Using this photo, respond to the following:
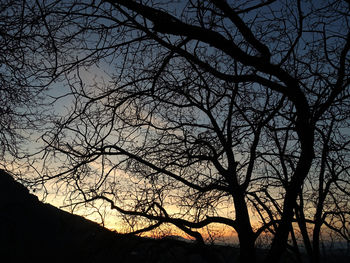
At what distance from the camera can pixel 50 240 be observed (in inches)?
1404

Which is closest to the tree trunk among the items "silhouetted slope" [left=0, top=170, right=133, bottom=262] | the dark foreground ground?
the dark foreground ground

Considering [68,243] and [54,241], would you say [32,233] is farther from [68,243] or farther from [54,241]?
[68,243]

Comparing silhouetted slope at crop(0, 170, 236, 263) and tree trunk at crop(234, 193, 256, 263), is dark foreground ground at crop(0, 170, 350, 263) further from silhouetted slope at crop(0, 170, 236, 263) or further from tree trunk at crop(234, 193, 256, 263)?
tree trunk at crop(234, 193, 256, 263)

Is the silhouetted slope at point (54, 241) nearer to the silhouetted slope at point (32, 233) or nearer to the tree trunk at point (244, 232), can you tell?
the silhouetted slope at point (32, 233)

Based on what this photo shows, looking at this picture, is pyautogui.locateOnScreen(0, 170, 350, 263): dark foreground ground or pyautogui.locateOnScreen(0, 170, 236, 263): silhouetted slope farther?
pyautogui.locateOnScreen(0, 170, 236, 263): silhouetted slope

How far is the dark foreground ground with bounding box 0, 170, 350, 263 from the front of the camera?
21.2 ft

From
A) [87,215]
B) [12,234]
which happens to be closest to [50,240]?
[12,234]

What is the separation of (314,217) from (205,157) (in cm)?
315

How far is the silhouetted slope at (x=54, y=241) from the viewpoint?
6555 mm

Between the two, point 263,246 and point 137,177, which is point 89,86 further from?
point 263,246

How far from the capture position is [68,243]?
2950 centimetres

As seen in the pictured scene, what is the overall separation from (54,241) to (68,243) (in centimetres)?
622

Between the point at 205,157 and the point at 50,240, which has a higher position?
the point at 205,157

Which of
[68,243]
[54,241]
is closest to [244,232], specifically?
[68,243]
